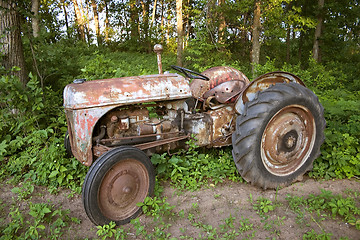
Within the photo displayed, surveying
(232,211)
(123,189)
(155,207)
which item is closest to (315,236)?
(232,211)

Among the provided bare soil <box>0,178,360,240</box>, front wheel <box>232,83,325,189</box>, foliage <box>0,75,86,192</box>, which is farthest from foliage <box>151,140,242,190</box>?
foliage <box>0,75,86,192</box>

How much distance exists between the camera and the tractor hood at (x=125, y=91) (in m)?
2.46

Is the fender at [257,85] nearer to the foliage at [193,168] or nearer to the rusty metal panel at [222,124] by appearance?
the rusty metal panel at [222,124]

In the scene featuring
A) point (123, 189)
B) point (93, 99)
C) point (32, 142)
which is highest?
point (93, 99)

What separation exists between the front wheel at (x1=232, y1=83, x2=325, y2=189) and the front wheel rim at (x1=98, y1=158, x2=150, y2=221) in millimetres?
1108

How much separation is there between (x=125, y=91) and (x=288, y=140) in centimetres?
204

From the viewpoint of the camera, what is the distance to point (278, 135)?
9.97ft

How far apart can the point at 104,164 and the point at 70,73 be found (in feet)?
14.4

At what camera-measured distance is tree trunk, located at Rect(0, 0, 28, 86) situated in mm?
3992

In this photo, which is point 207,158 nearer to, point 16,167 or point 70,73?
point 16,167

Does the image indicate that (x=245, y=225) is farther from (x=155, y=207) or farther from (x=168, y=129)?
(x=168, y=129)

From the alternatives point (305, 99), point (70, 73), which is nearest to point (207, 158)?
point (305, 99)

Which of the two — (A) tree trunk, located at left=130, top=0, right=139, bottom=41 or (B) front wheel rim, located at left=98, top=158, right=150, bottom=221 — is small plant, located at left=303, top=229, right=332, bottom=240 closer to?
(B) front wheel rim, located at left=98, top=158, right=150, bottom=221

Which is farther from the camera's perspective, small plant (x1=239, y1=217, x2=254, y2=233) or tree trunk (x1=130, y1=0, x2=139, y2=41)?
tree trunk (x1=130, y1=0, x2=139, y2=41)
